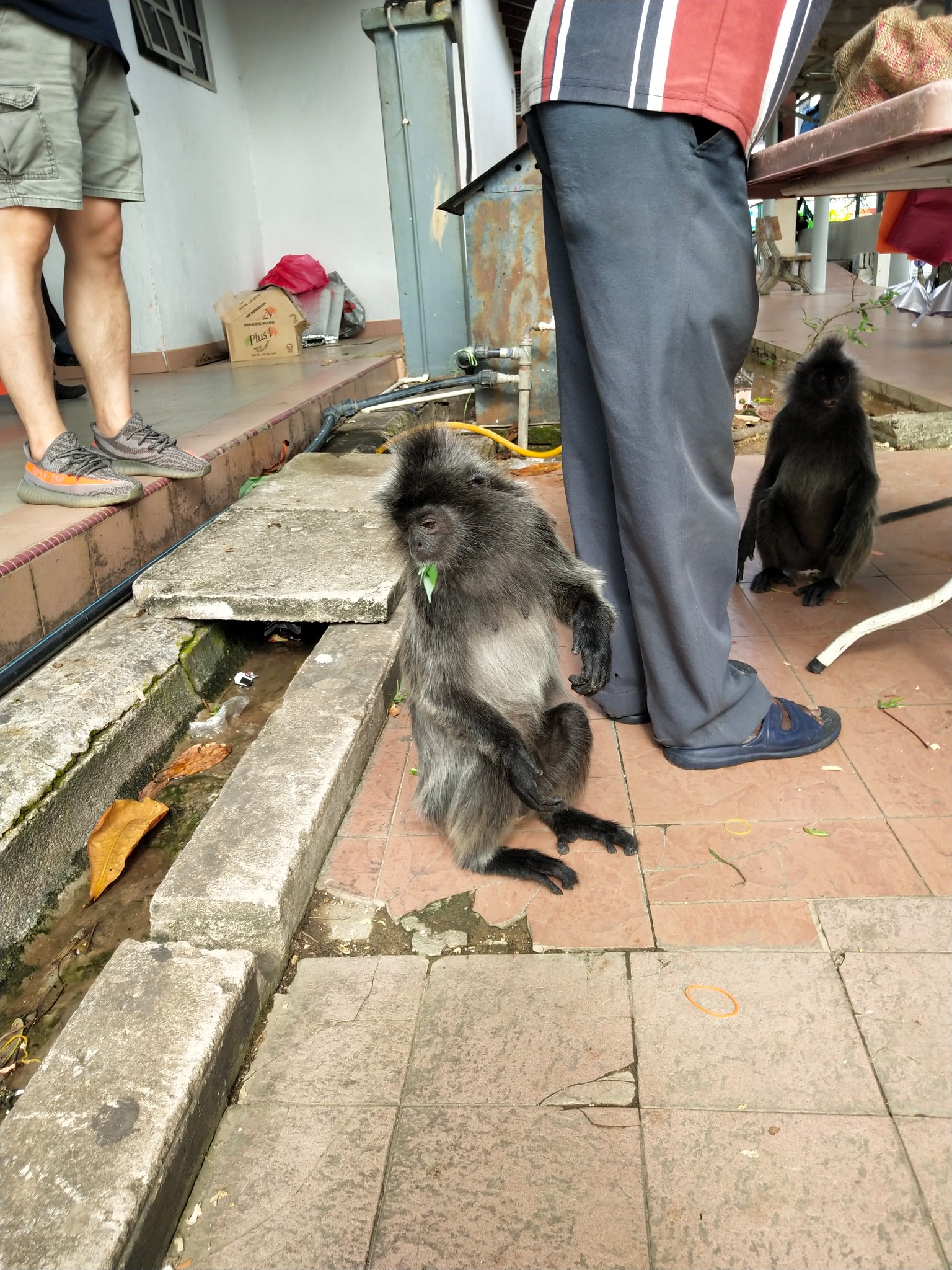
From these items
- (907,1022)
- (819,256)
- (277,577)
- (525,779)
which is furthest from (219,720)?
(819,256)

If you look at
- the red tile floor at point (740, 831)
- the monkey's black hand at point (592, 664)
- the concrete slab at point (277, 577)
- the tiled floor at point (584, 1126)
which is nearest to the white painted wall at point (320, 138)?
the concrete slab at point (277, 577)

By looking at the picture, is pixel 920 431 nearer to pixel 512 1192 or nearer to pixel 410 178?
→ pixel 410 178

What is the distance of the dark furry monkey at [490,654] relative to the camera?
2.14 metres

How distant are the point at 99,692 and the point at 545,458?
3.36m

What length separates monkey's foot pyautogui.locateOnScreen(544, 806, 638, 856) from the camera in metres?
2.16

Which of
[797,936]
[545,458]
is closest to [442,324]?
[545,458]

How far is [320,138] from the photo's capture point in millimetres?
9820

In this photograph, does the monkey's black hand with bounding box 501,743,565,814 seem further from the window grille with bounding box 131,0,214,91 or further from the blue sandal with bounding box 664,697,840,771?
the window grille with bounding box 131,0,214,91

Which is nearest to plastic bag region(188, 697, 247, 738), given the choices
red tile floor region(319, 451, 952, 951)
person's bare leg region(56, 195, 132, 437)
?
red tile floor region(319, 451, 952, 951)

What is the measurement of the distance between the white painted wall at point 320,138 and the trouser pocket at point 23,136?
705cm

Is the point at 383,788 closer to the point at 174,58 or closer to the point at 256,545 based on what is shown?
the point at 256,545

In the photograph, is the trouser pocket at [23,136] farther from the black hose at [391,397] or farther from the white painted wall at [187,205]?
the white painted wall at [187,205]

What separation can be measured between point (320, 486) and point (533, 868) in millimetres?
2721

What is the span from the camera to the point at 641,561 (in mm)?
2256
